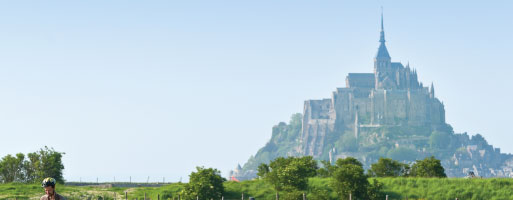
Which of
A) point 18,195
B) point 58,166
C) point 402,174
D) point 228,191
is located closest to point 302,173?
point 228,191

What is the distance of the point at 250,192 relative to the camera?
191ft

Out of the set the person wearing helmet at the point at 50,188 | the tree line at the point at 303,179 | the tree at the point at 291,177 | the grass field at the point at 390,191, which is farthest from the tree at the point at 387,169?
the person wearing helmet at the point at 50,188

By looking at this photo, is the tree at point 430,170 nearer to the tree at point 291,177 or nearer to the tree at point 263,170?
the tree at point 291,177

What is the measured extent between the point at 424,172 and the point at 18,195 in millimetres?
30766

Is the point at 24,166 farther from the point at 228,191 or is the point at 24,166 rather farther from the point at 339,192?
the point at 339,192

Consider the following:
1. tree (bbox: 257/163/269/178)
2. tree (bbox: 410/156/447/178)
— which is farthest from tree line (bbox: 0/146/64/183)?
tree (bbox: 410/156/447/178)

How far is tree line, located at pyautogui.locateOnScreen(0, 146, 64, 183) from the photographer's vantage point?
69250 mm

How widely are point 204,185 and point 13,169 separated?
27.0 metres

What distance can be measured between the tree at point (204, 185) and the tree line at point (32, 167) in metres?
19.1

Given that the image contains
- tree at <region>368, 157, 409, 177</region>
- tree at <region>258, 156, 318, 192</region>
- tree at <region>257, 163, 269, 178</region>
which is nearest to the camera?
tree at <region>258, 156, 318, 192</region>

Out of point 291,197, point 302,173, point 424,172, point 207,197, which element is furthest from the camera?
point 424,172

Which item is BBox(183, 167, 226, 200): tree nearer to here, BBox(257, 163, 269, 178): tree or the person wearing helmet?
BBox(257, 163, 269, 178): tree

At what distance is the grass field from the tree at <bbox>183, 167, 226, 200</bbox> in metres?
2.11

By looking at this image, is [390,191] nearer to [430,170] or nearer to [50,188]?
[430,170]
